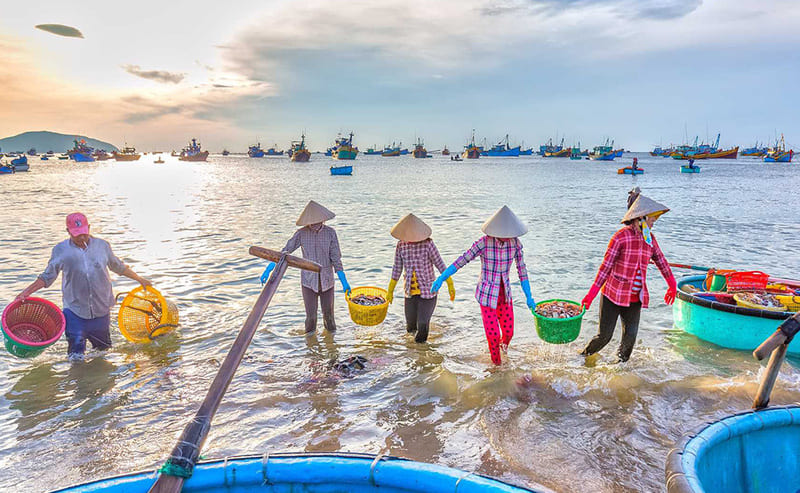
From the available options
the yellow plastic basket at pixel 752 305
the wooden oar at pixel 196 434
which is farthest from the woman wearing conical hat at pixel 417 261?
the yellow plastic basket at pixel 752 305

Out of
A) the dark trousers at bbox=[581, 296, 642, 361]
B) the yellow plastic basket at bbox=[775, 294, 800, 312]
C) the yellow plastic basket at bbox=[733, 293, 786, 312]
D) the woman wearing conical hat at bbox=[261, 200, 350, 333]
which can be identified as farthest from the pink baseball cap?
the yellow plastic basket at bbox=[775, 294, 800, 312]

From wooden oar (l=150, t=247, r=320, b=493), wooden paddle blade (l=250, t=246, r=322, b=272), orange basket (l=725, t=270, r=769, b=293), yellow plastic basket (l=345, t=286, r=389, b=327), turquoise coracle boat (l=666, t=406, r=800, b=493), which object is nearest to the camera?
wooden oar (l=150, t=247, r=320, b=493)

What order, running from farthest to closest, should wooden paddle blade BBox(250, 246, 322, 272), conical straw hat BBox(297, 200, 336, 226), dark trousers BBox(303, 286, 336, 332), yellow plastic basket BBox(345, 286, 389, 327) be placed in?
dark trousers BBox(303, 286, 336, 332), conical straw hat BBox(297, 200, 336, 226), yellow plastic basket BBox(345, 286, 389, 327), wooden paddle blade BBox(250, 246, 322, 272)

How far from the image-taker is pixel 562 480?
13.8ft

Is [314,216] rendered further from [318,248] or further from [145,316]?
[145,316]

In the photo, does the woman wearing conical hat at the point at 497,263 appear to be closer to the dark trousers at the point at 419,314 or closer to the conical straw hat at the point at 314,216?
the dark trousers at the point at 419,314

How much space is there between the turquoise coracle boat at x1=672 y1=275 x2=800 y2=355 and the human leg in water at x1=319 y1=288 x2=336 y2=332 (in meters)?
5.52

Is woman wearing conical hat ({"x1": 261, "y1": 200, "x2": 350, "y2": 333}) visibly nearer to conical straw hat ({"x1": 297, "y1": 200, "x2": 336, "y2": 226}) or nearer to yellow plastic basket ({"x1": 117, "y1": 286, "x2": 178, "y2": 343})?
conical straw hat ({"x1": 297, "y1": 200, "x2": 336, "y2": 226})

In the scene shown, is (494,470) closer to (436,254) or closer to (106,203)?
(436,254)

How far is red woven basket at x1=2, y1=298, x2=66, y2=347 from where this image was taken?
20.1 ft

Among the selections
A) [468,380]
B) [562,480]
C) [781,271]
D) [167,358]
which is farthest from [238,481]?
[781,271]

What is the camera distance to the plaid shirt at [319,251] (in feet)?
22.3

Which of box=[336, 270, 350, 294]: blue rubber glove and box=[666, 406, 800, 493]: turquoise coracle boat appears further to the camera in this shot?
box=[336, 270, 350, 294]: blue rubber glove

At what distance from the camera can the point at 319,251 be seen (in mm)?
6812
